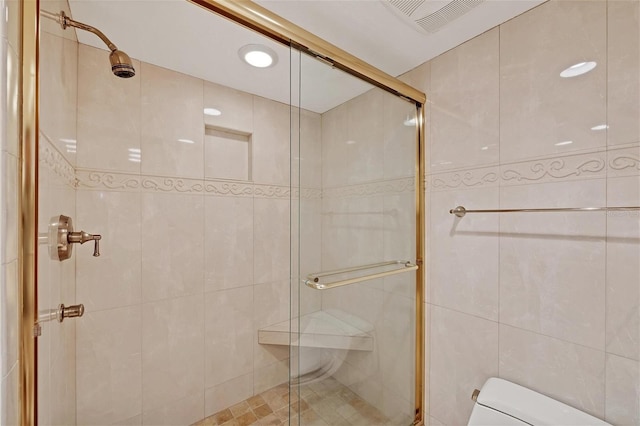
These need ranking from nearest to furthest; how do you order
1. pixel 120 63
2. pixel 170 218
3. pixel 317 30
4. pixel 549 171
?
pixel 120 63 < pixel 549 171 < pixel 317 30 < pixel 170 218

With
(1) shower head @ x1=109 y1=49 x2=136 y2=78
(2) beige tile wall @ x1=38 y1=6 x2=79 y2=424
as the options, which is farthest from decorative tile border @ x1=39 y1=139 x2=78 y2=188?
(1) shower head @ x1=109 y1=49 x2=136 y2=78

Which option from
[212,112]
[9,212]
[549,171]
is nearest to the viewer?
[9,212]

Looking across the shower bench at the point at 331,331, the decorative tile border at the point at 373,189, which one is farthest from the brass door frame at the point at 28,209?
the decorative tile border at the point at 373,189

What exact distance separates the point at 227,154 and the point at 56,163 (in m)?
1.05

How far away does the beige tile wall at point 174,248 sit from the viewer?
1362 millimetres

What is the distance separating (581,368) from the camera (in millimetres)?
997

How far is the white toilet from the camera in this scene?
3.12ft

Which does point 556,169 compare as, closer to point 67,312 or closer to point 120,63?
point 120,63

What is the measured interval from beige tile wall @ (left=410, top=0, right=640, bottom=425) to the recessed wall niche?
125cm

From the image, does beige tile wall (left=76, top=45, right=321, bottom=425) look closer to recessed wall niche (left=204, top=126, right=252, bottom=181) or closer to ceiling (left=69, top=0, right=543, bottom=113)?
recessed wall niche (left=204, top=126, right=252, bottom=181)

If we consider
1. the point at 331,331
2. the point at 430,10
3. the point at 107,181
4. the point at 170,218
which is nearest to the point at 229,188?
the point at 170,218

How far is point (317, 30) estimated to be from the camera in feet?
4.02

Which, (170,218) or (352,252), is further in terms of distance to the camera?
(170,218)

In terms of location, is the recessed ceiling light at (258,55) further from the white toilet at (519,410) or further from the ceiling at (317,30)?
the white toilet at (519,410)
